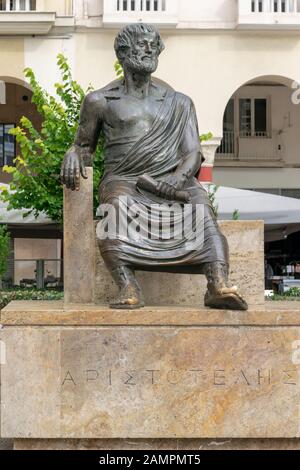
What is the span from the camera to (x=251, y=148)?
22.9 meters

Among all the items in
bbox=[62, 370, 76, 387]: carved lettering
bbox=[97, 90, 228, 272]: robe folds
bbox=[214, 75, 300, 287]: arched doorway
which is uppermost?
bbox=[214, 75, 300, 287]: arched doorway

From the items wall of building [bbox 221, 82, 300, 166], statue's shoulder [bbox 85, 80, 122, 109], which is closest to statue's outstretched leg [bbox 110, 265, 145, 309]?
statue's shoulder [bbox 85, 80, 122, 109]

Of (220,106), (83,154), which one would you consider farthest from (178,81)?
(83,154)

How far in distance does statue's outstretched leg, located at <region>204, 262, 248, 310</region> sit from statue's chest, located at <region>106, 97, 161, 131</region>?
108cm

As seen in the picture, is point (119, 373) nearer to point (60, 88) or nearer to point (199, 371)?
point (199, 371)

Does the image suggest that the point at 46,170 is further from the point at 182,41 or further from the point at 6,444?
the point at 6,444

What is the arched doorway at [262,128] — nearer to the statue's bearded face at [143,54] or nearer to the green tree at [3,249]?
the green tree at [3,249]

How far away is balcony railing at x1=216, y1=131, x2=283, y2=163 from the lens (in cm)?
2259

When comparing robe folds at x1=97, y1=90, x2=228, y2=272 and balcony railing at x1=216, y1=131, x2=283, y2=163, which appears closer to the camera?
robe folds at x1=97, y1=90, x2=228, y2=272

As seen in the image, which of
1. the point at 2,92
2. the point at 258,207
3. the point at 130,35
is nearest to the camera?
the point at 130,35

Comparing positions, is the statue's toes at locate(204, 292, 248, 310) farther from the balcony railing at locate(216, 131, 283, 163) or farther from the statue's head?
the balcony railing at locate(216, 131, 283, 163)

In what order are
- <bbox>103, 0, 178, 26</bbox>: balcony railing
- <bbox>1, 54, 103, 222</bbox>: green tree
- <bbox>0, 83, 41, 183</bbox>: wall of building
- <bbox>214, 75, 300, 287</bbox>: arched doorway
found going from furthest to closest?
<bbox>214, 75, 300, 287</bbox>: arched doorway < <bbox>0, 83, 41, 183</bbox>: wall of building < <bbox>103, 0, 178, 26</bbox>: balcony railing < <bbox>1, 54, 103, 222</bbox>: green tree

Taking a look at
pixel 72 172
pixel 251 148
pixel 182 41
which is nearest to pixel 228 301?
pixel 72 172

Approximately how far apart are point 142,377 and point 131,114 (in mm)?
1708
